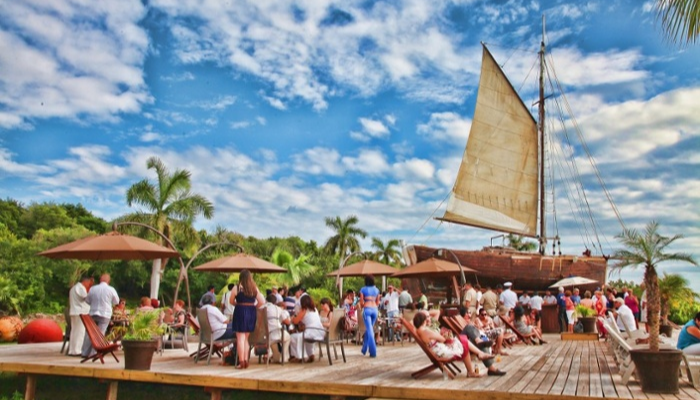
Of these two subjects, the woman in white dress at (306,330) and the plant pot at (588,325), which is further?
the plant pot at (588,325)

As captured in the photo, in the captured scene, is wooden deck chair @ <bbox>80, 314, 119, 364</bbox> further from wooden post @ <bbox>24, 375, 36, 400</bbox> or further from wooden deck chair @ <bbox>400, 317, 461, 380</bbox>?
wooden deck chair @ <bbox>400, 317, 461, 380</bbox>

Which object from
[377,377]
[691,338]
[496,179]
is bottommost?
[377,377]

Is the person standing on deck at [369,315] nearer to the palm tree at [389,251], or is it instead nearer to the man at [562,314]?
the man at [562,314]

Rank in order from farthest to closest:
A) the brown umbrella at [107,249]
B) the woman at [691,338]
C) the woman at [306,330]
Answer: the brown umbrella at [107,249], the woman at [306,330], the woman at [691,338]

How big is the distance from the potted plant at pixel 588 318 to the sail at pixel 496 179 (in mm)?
16471

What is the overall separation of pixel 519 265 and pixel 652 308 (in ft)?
89.9

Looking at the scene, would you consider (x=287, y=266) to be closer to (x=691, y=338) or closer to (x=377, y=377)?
(x=377, y=377)

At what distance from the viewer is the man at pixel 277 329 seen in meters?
9.94

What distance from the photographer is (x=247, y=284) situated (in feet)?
30.1

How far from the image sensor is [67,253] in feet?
38.0

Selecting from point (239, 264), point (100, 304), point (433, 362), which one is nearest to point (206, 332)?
point (100, 304)

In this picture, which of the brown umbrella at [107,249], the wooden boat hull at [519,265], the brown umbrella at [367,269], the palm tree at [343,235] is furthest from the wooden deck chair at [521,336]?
the palm tree at [343,235]

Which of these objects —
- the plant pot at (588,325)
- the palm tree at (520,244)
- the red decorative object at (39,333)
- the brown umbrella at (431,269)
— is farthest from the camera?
the palm tree at (520,244)

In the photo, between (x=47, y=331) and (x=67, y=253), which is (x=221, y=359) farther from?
(x=47, y=331)
